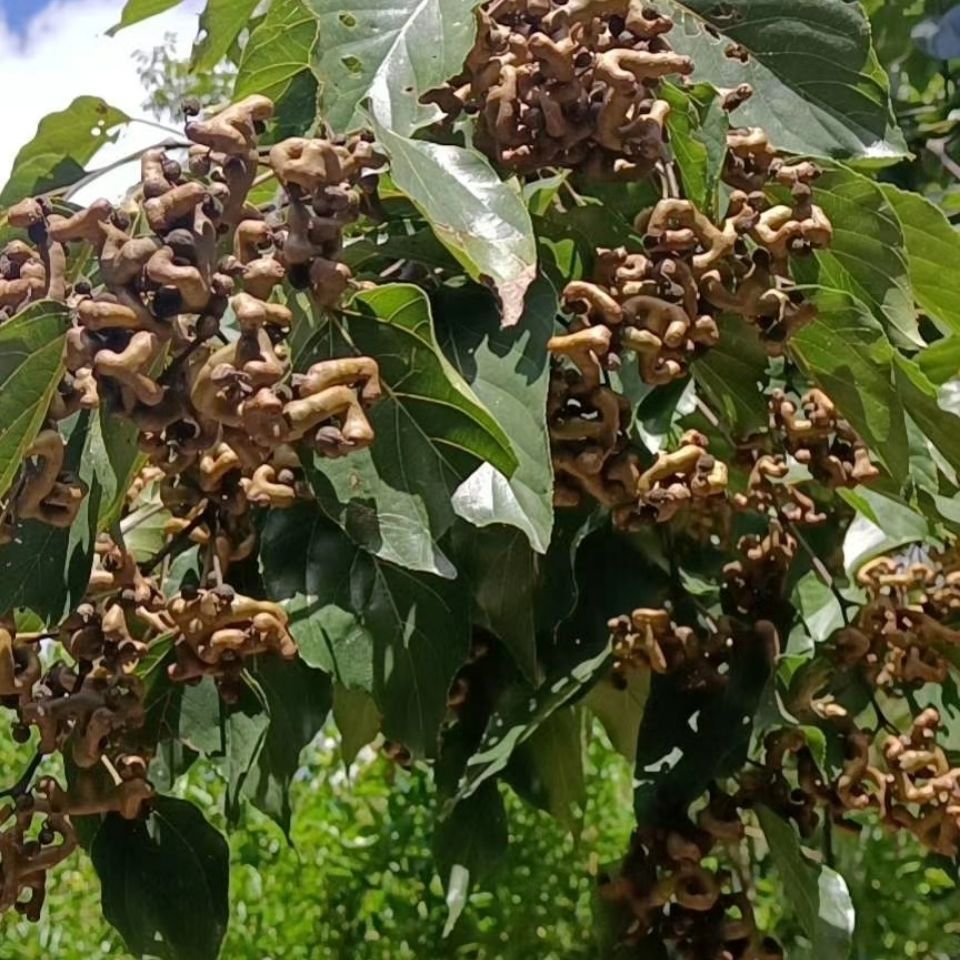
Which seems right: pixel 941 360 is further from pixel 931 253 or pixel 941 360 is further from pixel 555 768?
pixel 555 768

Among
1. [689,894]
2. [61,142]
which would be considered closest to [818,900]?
[689,894]

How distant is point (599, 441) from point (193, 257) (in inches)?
6.9

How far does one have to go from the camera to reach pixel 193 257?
440 mm

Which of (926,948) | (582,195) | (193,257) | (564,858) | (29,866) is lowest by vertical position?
(926,948)

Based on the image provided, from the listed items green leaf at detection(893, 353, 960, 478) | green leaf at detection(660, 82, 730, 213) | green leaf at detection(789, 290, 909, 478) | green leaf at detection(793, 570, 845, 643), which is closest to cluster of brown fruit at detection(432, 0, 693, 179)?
green leaf at detection(660, 82, 730, 213)

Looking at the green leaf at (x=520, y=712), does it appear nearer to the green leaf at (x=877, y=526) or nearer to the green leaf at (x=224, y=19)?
the green leaf at (x=877, y=526)

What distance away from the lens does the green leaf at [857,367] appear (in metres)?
0.61

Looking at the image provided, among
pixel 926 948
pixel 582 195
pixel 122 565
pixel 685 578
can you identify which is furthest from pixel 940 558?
pixel 926 948

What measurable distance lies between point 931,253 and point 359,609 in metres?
0.32

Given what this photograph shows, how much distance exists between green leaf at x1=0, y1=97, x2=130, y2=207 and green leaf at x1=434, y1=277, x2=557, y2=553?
0.24 metres

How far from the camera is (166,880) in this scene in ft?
2.22

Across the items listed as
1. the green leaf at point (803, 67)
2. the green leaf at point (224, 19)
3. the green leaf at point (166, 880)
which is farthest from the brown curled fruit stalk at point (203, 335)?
the green leaf at point (224, 19)

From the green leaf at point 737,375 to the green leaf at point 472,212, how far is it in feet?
0.56

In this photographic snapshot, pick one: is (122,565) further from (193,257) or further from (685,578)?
(685,578)
